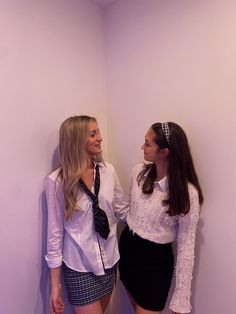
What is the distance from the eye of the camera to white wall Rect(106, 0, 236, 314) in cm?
154

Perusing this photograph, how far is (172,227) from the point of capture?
1610mm

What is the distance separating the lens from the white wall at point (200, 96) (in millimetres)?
1541

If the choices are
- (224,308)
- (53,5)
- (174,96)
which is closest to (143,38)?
(174,96)

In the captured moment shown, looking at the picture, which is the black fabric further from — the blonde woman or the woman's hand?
the woman's hand

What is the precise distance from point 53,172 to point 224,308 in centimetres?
116

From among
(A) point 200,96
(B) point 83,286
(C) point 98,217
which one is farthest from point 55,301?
(A) point 200,96

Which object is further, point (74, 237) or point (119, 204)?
point (119, 204)

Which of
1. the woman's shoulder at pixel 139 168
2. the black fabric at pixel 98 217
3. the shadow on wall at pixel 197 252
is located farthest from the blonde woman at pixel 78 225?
the shadow on wall at pixel 197 252

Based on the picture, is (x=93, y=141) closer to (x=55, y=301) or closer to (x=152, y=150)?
(x=152, y=150)

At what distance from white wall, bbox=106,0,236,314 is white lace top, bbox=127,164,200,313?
15 centimetres

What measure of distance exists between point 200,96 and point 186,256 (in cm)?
85

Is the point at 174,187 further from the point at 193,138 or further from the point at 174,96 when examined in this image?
the point at 174,96

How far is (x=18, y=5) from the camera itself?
157 centimetres

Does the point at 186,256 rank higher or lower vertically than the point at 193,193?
lower
